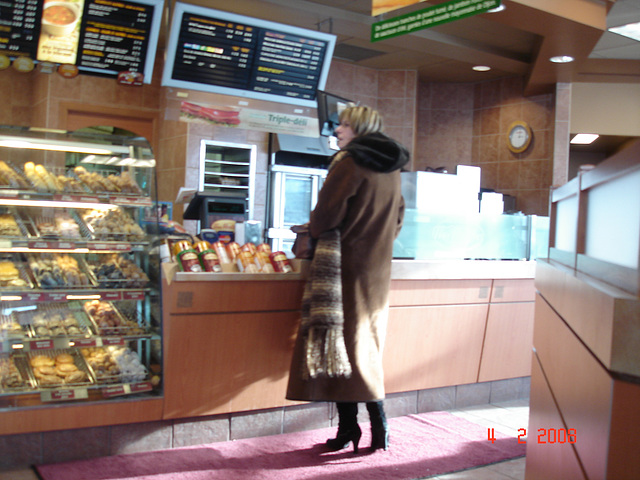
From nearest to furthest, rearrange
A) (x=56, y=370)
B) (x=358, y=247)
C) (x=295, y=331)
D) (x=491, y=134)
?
(x=56, y=370) < (x=358, y=247) < (x=295, y=331) < (x=491, y=134)

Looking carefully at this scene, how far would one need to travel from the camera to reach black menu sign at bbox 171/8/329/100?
15.9 feet

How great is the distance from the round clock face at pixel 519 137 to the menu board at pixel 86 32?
5184 mm

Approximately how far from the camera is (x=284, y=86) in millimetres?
5359

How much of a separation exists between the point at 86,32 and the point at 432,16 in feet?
8.18

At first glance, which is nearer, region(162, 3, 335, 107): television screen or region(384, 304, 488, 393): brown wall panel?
region(384, 304, 488, 393): brown wall panel

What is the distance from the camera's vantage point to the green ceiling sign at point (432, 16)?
3.58m

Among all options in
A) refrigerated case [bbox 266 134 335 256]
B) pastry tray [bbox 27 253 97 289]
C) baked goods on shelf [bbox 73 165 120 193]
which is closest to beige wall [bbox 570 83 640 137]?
refrigerated case [bbox 266 134 335 256]

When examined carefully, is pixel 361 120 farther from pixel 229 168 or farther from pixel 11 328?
pixel 229 168

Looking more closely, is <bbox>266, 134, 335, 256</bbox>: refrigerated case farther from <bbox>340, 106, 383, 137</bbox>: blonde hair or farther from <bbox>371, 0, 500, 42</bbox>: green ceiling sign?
<bbox>340, 106, 383, 137</bbox>: blonde hair

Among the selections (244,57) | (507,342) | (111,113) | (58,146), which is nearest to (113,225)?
(58,146)

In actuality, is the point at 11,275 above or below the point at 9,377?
above

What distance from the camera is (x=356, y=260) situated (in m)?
3.08

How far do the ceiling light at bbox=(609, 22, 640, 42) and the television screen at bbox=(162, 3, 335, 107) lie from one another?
3.05 metres

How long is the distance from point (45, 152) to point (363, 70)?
5511 mm
